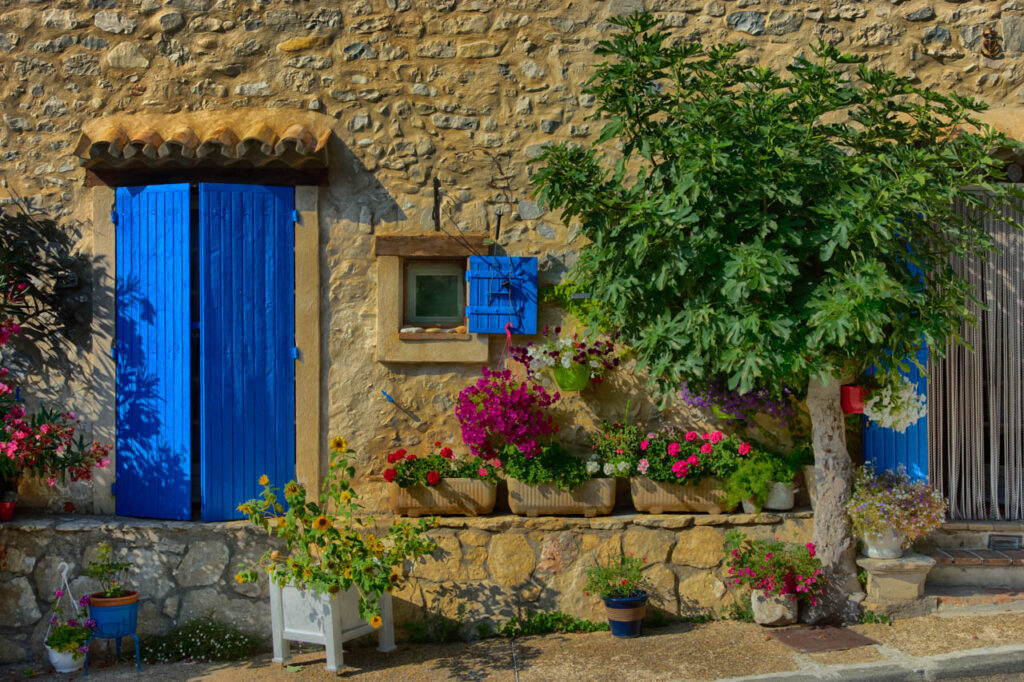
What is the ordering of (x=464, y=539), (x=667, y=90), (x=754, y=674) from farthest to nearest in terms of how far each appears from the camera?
1. (x=667, y=90)
2. (x=464, y=539)
3. (x=754, y=674)

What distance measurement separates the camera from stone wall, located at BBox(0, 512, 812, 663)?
594cm

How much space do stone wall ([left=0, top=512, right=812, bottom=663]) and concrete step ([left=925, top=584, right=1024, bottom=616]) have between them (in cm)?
129

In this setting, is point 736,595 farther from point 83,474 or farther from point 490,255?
point 83,474

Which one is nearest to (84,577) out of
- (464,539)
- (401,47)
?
(464,539)

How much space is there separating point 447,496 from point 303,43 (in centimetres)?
313

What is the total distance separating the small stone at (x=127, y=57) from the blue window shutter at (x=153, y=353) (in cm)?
87

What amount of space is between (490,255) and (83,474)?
9.61 ft

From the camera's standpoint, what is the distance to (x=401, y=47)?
6410mm

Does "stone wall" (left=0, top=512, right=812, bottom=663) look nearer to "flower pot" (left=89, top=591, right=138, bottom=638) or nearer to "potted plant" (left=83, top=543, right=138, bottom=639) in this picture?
"potted plant" (left=83, top=543, right=138, bottom=639)

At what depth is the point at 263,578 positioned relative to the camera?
236 inches

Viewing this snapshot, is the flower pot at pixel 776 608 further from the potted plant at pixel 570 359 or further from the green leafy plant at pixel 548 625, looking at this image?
the potted plant at pixel 570 359

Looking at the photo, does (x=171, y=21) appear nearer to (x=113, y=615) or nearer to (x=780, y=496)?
(x=113, y=615)

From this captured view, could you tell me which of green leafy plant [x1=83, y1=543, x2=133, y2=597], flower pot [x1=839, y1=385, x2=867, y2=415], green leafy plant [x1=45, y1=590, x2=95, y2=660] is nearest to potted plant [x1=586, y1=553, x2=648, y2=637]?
flower pot [x1=839, y1=385, x2=867, y2=415]

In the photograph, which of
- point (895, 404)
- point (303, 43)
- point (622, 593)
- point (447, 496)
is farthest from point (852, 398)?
point (303, 43)
